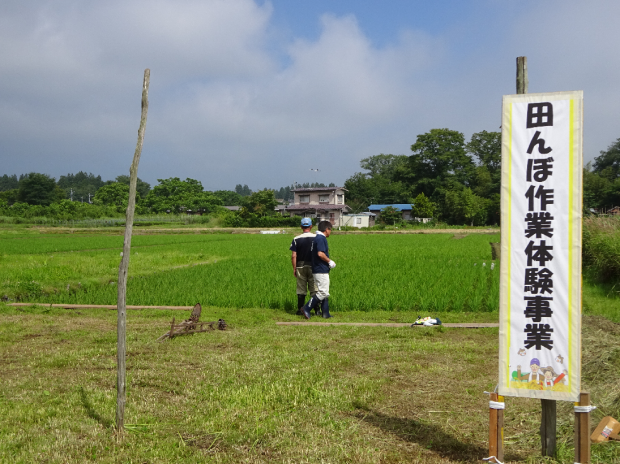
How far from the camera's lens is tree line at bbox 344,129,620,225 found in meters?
51.4

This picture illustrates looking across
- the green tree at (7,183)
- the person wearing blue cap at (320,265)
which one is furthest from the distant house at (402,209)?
the green tree at (7,183)

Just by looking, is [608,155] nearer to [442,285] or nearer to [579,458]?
[442,285]

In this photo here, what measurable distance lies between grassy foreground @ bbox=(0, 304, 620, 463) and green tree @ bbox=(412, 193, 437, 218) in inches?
1953

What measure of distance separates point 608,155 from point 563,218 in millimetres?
69889

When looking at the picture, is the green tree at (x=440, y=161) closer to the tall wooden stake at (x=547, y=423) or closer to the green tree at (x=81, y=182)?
the tall wooden stake at (x=547, y=423)

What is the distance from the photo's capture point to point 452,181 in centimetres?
5819

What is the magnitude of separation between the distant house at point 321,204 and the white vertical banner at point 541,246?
51.7m

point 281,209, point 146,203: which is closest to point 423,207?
point 281,209

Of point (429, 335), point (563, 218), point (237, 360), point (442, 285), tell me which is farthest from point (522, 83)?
point (442, 285)

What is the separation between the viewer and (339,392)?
4164 millimetres

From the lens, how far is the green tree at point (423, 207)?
181 feet

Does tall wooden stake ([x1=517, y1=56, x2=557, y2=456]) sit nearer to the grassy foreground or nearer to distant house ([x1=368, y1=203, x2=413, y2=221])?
the grassy foreground

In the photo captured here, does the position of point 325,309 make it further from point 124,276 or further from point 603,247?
point 603,247

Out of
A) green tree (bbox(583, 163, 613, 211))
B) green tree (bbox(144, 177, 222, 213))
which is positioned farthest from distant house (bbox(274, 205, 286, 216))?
green tree (bbox(583, 163, 613, 211))
